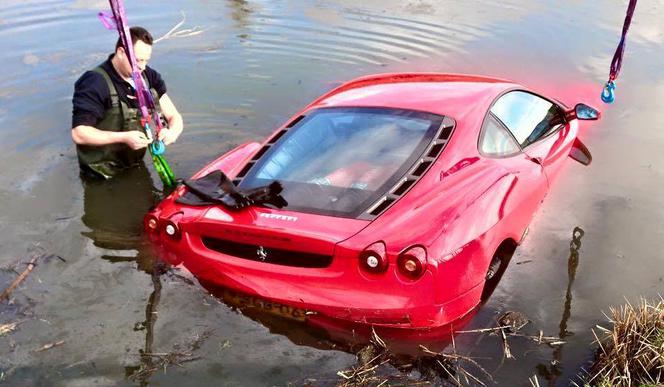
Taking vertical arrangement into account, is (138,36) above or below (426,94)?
above

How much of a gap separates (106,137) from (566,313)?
3761 mm

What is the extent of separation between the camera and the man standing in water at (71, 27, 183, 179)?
17.3ft

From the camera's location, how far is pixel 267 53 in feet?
30.7

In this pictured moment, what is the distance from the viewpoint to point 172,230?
3793 mm

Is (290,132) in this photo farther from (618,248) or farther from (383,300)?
(618,248)

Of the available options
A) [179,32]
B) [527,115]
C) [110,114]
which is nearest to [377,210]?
[527,115]

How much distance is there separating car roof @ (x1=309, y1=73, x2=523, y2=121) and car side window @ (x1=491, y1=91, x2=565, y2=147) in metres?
0.09

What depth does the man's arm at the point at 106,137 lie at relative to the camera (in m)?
5.24

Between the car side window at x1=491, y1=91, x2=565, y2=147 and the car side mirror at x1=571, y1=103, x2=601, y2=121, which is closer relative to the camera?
the car side window at x1=491, y1=91, x2=565, y2=147

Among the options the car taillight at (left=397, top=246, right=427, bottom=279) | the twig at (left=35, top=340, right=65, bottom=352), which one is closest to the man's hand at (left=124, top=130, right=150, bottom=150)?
the twig at (left=35, top=340, right=65, bottom=352)

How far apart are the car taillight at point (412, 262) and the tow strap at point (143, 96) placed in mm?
2621

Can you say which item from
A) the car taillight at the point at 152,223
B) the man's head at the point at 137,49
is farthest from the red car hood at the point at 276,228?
the man's head at the point at 137,49

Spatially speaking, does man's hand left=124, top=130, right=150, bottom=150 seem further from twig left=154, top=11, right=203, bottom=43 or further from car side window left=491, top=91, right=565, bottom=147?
twig left=154, top=11, right=203, bottom=43

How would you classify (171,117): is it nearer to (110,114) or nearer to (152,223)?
(110,114)
